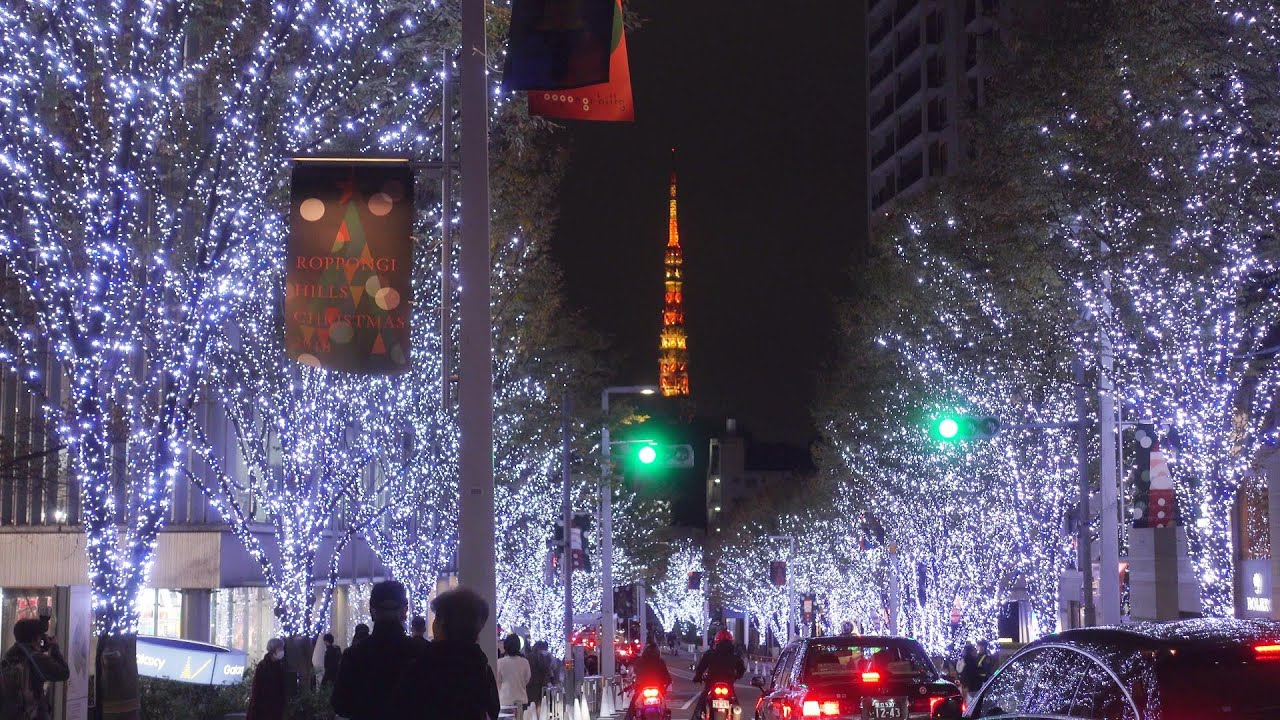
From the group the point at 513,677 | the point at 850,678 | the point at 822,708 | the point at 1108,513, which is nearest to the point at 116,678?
the point at 513,677

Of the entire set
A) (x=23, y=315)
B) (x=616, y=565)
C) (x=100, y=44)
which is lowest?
(x=616, y=565)

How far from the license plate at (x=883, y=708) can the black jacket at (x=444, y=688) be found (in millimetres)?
7036

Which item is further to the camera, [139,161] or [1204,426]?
[1204,426]

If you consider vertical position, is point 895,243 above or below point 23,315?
above

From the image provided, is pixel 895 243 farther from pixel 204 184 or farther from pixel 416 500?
pixel 204 184

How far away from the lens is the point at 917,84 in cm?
8275

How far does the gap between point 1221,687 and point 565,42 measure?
614 cm

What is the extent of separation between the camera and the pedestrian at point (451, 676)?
710 centimetres

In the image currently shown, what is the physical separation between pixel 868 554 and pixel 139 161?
156 ft

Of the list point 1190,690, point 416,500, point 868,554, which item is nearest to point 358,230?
point 1190,690

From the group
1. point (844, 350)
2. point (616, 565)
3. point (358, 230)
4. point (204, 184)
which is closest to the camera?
point (358, 230)

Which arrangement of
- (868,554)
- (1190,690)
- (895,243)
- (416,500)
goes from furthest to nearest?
(868,554) → (895,243) → (416,500) → (1190,690)

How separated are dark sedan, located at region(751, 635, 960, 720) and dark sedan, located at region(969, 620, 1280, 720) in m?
6.47

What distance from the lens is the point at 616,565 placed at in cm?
8062
